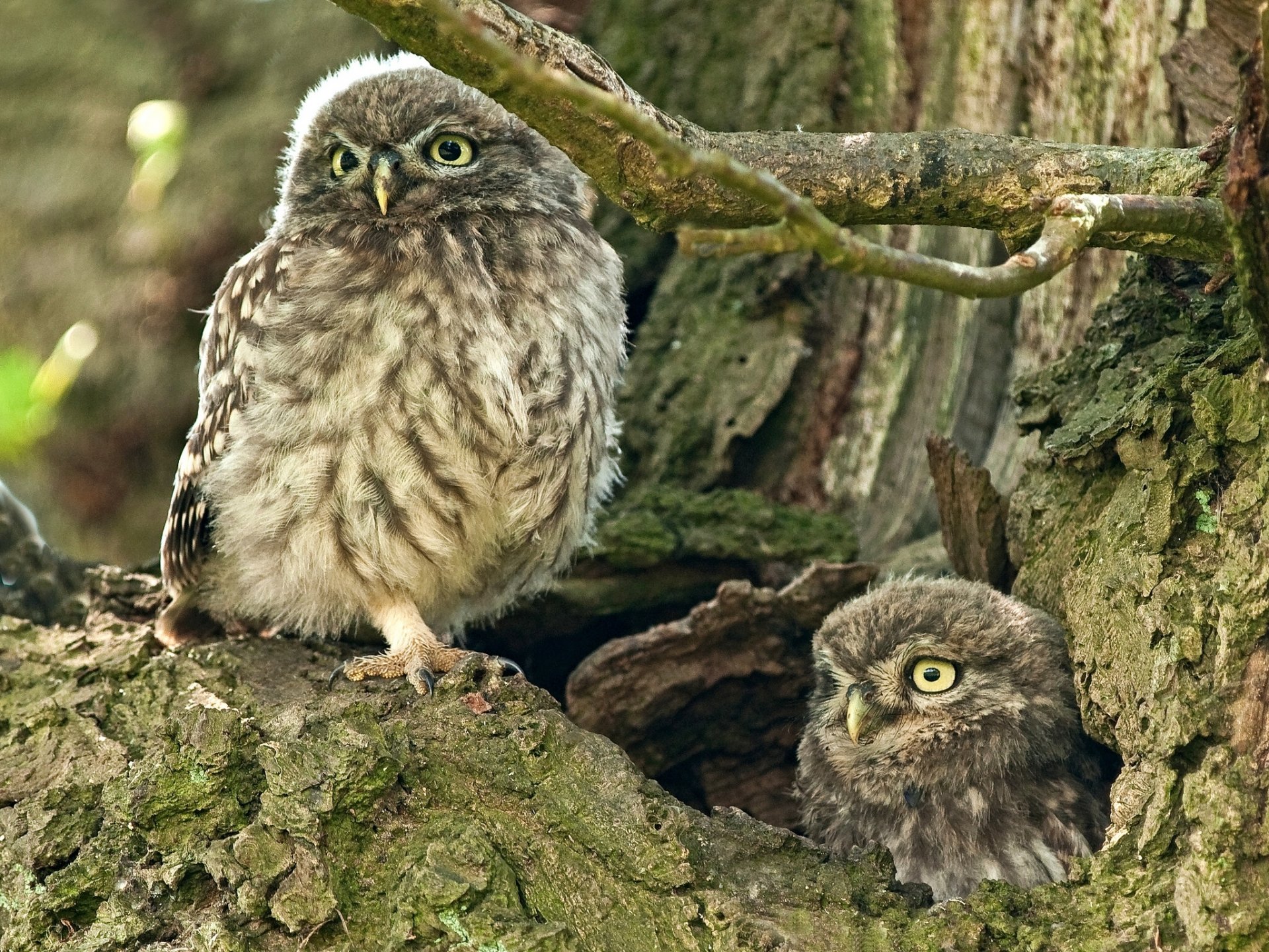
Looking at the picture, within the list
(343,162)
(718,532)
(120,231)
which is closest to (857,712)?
(718,532)

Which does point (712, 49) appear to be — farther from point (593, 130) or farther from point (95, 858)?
point (95, 858)

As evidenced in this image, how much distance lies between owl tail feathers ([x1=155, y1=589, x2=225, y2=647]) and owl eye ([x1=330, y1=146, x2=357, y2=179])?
129 centimetres

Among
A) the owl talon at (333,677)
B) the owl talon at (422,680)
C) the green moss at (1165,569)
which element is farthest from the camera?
the owl talon at (333,677)

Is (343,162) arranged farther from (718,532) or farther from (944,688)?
(944,688)

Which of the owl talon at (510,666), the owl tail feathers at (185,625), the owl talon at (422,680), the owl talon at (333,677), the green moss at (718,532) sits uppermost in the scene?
the green moss at (718,532)

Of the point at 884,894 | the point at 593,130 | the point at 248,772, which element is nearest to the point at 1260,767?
the point at 884,894

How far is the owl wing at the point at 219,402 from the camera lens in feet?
12.2

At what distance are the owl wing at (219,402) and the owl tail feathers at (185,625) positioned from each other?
0.17ft

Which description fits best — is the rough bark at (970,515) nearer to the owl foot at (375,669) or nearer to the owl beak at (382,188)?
the owl foot at (375,669)

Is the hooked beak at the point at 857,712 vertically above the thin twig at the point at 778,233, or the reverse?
the thin twig at the point at 778,233

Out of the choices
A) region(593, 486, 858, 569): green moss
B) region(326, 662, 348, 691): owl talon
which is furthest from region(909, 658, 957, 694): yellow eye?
region(326, 662, 348, 691): owl talon

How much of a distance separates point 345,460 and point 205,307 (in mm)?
1556

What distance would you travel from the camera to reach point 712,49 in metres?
4.91

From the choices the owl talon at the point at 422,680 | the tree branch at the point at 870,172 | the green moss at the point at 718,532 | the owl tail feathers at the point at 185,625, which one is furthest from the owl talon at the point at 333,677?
the tree branch at the point at 870,172
